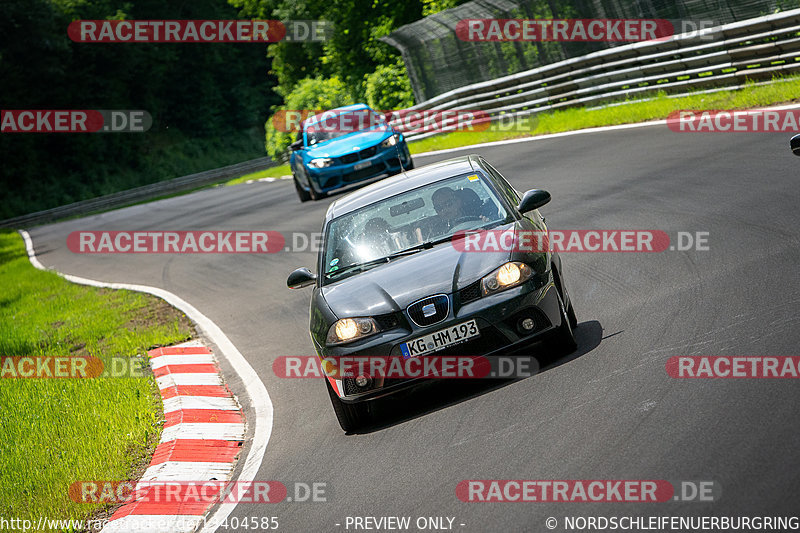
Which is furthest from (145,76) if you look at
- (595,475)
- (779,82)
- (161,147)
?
(595,475)

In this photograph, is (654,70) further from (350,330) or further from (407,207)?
(350,330)

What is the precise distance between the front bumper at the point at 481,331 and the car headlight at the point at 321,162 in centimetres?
1301

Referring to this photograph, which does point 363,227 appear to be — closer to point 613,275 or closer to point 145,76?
point 613,275

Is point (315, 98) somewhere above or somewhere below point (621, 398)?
below

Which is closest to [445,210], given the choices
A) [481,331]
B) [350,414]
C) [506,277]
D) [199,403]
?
[506,277]

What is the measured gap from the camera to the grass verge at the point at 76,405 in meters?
7.23

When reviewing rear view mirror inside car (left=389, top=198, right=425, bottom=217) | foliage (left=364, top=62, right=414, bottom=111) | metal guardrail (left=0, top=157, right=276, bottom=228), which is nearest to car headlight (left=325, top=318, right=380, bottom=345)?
rear view mirror inside car (left=389, top=198, right=425, bottom=217)

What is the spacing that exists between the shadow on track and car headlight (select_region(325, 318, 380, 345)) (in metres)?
0.45

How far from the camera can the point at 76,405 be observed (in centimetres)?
948

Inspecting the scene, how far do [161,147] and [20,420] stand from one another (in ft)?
218

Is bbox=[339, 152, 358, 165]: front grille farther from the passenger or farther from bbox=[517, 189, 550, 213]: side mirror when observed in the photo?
bbox=[517, 189, 550, 213]: side mirror

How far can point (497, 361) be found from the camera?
6836 millimetres

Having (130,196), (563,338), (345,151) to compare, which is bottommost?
(130,196)

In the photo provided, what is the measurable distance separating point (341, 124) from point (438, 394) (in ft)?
46.3
